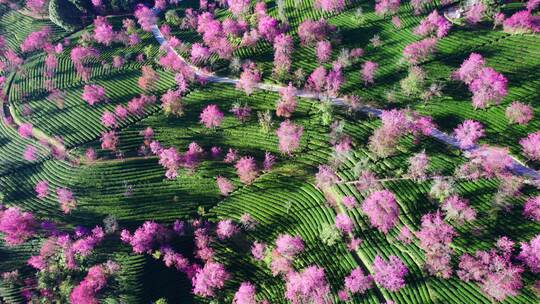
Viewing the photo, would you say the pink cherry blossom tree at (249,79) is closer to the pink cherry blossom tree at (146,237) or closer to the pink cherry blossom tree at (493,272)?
the pink cherry blossom tree at (146,237)

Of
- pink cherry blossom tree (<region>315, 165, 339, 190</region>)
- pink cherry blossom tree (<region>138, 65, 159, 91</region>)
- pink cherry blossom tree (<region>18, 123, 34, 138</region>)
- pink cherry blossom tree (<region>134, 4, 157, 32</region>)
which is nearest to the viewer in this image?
pink cherry blossom tree (<region>315, 165, 339, 190</region>)

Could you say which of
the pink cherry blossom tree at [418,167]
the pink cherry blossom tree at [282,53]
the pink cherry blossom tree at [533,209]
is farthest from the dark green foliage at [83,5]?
the pink cherry blossom tree at [533,209]

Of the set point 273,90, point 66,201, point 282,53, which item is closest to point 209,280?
point 66,201

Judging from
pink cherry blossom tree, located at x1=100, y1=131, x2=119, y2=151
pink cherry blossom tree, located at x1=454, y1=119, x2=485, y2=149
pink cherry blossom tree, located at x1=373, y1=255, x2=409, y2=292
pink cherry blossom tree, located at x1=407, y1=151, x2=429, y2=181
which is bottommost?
pink cherry blossom tree, located at x1=373, y1=255, x2=409, y2=292

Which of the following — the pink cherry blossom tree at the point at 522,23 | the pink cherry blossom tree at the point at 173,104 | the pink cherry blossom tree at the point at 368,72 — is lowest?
the pink cherry blossom tree at the point at 173,104

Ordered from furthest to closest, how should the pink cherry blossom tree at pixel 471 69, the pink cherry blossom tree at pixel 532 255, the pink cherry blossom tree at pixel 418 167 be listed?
the pink cherry blossom tree at pixel 471 69 → the pink cherry blossom tree at pixel 418 167 → the pink cherry blossom tree at pixel 532 255

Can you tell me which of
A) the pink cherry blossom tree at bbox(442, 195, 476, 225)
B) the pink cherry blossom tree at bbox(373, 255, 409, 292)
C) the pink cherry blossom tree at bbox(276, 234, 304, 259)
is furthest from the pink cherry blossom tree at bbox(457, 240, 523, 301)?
the pink cherry blossom tree at bbox(276, 234, 304, 259)

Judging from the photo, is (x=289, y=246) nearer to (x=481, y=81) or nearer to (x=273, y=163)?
(x=273, y=163)

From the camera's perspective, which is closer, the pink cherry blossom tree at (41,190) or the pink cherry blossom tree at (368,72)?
the pink cherry blossom tree at (41,190)

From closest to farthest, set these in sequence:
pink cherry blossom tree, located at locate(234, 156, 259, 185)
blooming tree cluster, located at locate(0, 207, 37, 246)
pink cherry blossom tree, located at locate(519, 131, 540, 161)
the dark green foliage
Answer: pink cherry blossom tree, located at locate(519, 131, 540, 161)
blooming tree cluster, located at locate(0, 207, 37, 246)
pink cherry blossom tree, located at locate(234, 156, 259, 185)
the dark green foliage

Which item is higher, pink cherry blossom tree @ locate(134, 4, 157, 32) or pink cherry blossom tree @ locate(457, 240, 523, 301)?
pink cherry blossom tree @ locate(134, 4, 157, 32)

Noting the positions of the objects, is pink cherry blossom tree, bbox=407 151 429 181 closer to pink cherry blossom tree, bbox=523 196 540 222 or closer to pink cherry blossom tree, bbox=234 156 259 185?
pink cherry blossom tree, bbox=523 196 540 222
